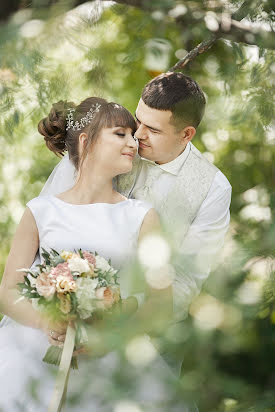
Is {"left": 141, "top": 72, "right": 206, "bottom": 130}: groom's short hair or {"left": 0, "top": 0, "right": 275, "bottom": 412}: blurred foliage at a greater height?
{"left": 0, "top": 0, "right": 275, "bottom": 412}: blurred foliage

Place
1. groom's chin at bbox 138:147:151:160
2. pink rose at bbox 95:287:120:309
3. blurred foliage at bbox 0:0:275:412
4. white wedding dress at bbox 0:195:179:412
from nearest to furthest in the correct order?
blurred foliage at bbox 0:0:275:412 → pink rose at bbox 95:287:120:309 → white wedding dress at bbox 0:195:179:412 → groom's chin at bbox 138:147:151:160

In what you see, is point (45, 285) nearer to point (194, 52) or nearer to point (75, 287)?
point (75, 287)

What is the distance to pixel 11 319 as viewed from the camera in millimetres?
2467

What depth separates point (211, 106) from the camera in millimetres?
1231

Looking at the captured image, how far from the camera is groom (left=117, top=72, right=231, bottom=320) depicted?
92.6 inches

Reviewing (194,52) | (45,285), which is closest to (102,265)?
(45,285)

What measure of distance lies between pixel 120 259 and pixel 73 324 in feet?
1.92

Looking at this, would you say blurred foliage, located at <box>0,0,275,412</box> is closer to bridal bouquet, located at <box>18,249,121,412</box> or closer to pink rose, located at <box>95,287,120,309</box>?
bridal bouquet, located at <box>18,249,121,412</box>

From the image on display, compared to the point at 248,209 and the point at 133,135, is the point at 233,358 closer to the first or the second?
the point at 248,209

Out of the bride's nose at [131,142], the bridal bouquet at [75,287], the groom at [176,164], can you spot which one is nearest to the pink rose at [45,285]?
the bridal bouquet at [75,287]

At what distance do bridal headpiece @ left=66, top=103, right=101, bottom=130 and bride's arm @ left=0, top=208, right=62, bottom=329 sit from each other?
1.58 ft

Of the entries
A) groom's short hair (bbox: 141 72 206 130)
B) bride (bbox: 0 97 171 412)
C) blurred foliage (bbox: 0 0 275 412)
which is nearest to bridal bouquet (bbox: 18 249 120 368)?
bride (bbox: 0 97 171 412)

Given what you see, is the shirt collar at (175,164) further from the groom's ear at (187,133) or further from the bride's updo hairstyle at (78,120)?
the bride's updo hairstyle at (78,120)

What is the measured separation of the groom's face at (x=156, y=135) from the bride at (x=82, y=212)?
0.06 meters
